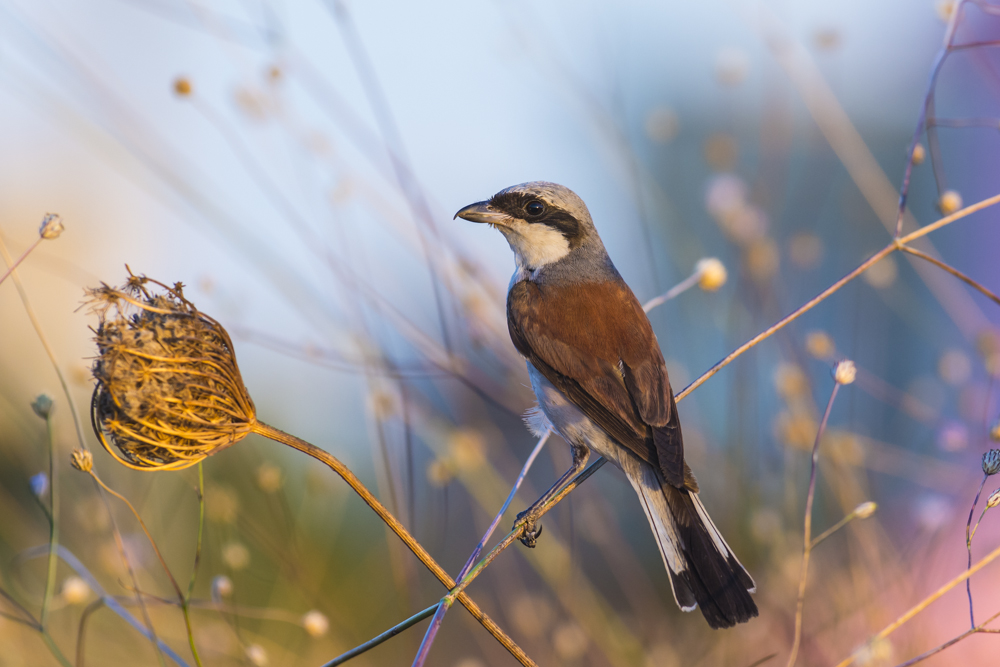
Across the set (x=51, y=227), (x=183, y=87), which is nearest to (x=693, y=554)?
(x=51, y=227)

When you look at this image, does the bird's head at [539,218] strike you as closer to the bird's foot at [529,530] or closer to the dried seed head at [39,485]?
the bird's foot at [529,530]

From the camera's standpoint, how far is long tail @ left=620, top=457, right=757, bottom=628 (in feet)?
7.57

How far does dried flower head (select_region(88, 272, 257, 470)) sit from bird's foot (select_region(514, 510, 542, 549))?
3.65 ft

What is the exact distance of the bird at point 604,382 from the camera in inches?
94.2

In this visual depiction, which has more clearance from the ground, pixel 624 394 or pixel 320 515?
pixel 624 394

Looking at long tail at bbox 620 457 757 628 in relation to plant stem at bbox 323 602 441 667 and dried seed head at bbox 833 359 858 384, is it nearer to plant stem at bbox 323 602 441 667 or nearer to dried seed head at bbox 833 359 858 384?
dried seed head at bbox 833 359 858 384

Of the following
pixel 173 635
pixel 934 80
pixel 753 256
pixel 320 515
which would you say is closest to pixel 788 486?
pixel 753 256

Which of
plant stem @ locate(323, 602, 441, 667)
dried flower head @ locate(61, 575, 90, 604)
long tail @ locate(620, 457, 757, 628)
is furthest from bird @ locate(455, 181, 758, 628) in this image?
dried flower head @ locate(61, 575, 90, 604)

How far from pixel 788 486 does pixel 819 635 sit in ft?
1.88

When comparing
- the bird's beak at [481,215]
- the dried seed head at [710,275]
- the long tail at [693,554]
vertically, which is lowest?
the long tail at [693,554]

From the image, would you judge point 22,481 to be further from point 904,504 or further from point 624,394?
point 904,504

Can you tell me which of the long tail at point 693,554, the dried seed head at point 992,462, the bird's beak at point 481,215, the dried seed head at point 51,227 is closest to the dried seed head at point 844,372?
the dried seed head at point 992,462

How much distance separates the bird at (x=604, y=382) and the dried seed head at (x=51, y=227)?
1425mm

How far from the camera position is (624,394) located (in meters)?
2.52
